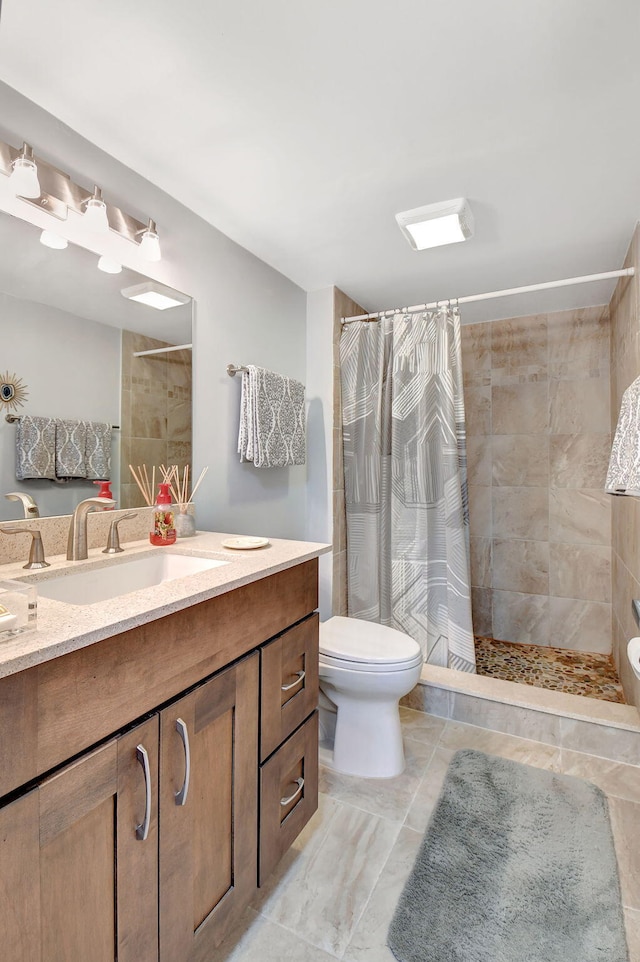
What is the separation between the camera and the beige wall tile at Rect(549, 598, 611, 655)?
2889 mm

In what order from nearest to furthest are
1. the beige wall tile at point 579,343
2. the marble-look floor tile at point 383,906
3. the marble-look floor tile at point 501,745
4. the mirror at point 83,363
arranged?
the marble-look floor tile at point 383,906, the mirror at point 83,363, the marble-look floor tile at point 501,745, the beige wall tile at point 579,343

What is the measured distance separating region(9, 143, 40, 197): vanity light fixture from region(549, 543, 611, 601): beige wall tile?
3085 millimetres

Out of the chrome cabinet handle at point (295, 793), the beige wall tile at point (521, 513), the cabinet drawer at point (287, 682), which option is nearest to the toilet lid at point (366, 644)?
the cabinet drawer at point (287, 682)

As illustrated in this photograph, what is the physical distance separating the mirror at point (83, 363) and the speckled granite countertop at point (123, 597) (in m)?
0.22

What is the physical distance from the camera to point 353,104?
1286 millimetres

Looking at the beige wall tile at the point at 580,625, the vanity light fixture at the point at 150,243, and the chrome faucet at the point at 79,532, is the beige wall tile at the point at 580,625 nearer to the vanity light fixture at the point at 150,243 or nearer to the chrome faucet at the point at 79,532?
the chrome faucet at the point at 79,532

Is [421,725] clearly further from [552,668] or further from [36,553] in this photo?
[36,553]

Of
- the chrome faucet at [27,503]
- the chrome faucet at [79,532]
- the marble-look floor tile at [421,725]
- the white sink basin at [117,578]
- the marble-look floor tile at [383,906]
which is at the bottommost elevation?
the marble-look floor tile at [383,906]

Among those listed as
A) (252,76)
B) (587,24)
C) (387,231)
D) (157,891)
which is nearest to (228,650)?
(157,891)

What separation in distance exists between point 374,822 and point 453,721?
73 cm

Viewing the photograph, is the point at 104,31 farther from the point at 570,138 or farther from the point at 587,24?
the point at 570,138

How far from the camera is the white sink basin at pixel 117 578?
47.1 inches

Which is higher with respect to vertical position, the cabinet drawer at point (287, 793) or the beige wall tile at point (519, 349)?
the beige wall tile at point (519, 349)

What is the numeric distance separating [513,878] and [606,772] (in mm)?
707
